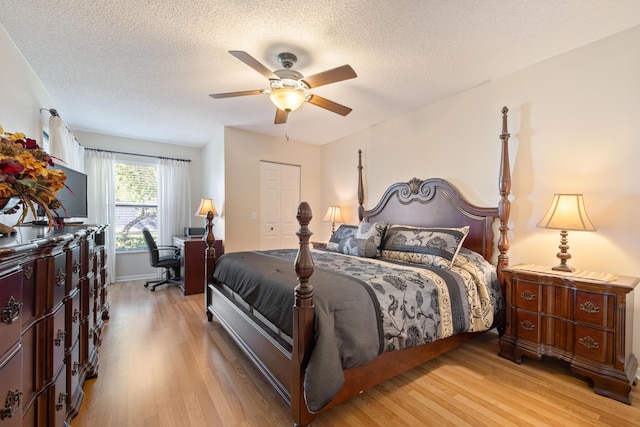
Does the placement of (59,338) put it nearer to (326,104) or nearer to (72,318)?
(72,318)

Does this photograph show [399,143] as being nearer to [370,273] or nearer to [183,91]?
[370,273]

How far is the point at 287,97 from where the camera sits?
7.30 feet

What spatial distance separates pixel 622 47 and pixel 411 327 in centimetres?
260

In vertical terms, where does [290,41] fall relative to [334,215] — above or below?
above

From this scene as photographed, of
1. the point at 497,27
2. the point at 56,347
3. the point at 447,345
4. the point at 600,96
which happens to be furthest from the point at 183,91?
the point at 600,96

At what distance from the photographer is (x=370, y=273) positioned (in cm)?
212

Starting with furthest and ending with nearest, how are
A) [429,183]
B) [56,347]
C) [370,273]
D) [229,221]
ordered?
[229,221] < [429,183] < [370,273] < [56,347]

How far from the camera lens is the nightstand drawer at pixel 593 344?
6.00 feet

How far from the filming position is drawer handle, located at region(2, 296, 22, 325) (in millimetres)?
848

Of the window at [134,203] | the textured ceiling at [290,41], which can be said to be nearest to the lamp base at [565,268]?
the textured ceiling at [290,41]

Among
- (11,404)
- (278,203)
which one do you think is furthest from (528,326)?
(278,203)

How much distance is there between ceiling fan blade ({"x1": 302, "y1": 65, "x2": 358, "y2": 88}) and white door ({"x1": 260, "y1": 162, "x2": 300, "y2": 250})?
2.58 meters

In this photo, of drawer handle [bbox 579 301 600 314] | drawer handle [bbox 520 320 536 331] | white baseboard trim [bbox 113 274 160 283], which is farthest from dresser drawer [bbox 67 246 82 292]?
white baseboard trim [bbox 113 274 160 283]

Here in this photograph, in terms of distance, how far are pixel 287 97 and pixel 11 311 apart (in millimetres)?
1964
